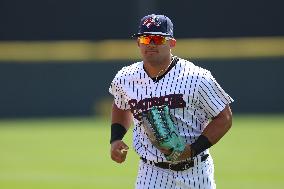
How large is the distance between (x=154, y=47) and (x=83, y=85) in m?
15.1

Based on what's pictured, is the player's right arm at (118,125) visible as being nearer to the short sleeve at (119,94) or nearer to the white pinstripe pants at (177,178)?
the short sleeve at (119,94)

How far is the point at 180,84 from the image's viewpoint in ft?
19.9

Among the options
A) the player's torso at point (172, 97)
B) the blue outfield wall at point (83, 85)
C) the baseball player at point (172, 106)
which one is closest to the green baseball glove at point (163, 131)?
the baseball player at point (172, 106)

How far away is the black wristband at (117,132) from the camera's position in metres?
6.34

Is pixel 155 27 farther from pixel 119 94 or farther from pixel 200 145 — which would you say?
pixel 200 145

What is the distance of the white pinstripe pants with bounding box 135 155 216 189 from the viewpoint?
19.9 ft

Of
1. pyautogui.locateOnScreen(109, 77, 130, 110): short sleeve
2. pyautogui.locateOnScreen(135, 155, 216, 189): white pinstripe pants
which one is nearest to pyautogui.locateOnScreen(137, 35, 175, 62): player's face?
pyautogui.locateOnScreen(109, 77, 130, 110): short sleeve

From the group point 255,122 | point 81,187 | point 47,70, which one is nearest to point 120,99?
point 81,187

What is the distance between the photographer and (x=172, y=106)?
6.01 metres

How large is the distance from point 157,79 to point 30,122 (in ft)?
46.8

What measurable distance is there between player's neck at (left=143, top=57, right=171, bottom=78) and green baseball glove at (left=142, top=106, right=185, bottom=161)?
32 centimetres

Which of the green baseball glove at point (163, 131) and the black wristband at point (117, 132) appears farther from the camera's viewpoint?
the black wristband at point (117, 132)

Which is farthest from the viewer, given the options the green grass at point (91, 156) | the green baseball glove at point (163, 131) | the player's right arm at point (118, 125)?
the green grass at point (91, 156)

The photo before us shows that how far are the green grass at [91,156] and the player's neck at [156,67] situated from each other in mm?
5461
